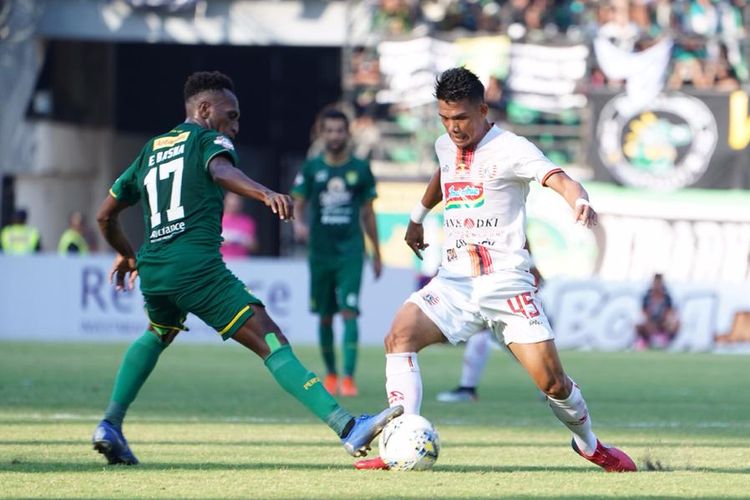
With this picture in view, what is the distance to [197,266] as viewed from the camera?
743cm

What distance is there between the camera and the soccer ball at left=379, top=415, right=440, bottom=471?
23.7 ft

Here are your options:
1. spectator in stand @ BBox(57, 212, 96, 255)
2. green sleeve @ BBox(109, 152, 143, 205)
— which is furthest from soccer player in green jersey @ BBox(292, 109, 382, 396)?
spectator in stand @ BBox(57, 212, 96, 255)

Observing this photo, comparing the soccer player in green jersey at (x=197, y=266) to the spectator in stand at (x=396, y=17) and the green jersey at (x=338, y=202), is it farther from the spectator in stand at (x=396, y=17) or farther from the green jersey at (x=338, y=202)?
the spectator in stand at (x=396, y=17)

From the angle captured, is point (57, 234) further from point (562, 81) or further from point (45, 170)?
point (562, 81)

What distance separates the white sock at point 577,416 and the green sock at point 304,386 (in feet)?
3.35

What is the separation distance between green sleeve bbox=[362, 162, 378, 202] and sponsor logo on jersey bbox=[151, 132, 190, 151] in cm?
566

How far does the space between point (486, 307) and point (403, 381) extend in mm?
568

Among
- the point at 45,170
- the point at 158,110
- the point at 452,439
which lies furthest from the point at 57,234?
the point at 452,439

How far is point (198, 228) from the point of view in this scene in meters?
7.54

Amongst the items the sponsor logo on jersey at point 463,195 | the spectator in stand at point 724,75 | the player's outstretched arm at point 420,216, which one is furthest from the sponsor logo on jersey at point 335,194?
the spectator in stand at point 724,75

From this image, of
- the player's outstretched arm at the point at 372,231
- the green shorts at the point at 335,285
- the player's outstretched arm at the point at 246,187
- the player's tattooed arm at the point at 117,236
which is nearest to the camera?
the player's outstretched arm at the point at 246,187

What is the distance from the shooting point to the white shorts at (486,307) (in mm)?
7355

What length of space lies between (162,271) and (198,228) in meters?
0.28

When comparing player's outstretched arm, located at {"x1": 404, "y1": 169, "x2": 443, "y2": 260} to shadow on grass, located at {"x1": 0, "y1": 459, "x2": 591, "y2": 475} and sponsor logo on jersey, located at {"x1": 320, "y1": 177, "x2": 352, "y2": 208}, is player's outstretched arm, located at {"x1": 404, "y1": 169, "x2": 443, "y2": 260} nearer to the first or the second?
shadow on grass, located at {"x1": 0, "y1": 459, "x2": 591, "y2": 475}
